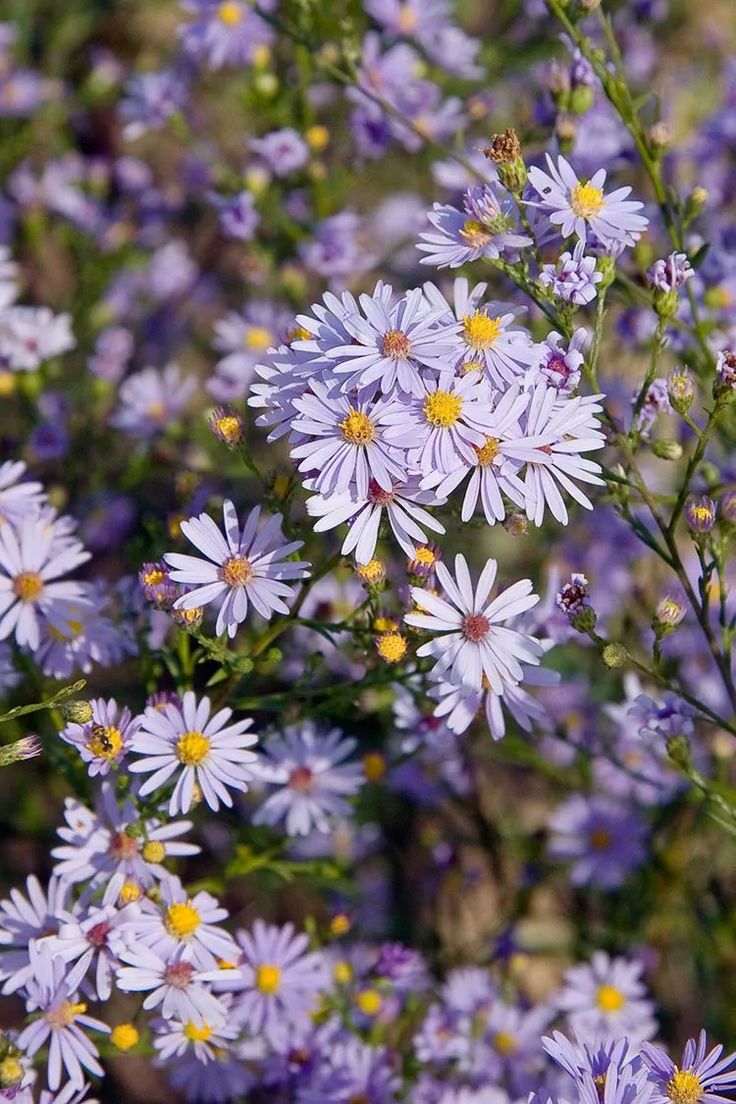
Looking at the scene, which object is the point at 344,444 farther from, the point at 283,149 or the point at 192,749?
the point at 283,149

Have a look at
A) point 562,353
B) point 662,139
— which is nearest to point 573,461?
point 562,353

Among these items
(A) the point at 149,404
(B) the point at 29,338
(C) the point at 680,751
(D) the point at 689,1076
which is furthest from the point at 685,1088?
(B) the point at 29,338

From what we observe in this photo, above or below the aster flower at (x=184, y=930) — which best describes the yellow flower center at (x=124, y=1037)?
below

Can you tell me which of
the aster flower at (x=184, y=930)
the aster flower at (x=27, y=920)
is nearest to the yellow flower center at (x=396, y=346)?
the aster flower at (x=184, y=930)

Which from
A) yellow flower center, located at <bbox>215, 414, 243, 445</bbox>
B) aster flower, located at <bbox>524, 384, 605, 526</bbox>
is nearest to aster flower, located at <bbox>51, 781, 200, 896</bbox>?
yellow flower center, located at <bbox>215, 414, 243, 445</bbox>

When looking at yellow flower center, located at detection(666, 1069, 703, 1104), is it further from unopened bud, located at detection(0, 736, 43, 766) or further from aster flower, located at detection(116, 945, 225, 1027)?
unopened bud, located at detection(0, 736, 43, 766)

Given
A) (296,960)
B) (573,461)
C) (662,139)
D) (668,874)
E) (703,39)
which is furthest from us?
(703,39)

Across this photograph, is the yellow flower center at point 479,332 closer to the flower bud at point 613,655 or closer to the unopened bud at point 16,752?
the flower bud at point 613,655

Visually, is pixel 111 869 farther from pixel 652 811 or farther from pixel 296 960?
pixel 652 811
